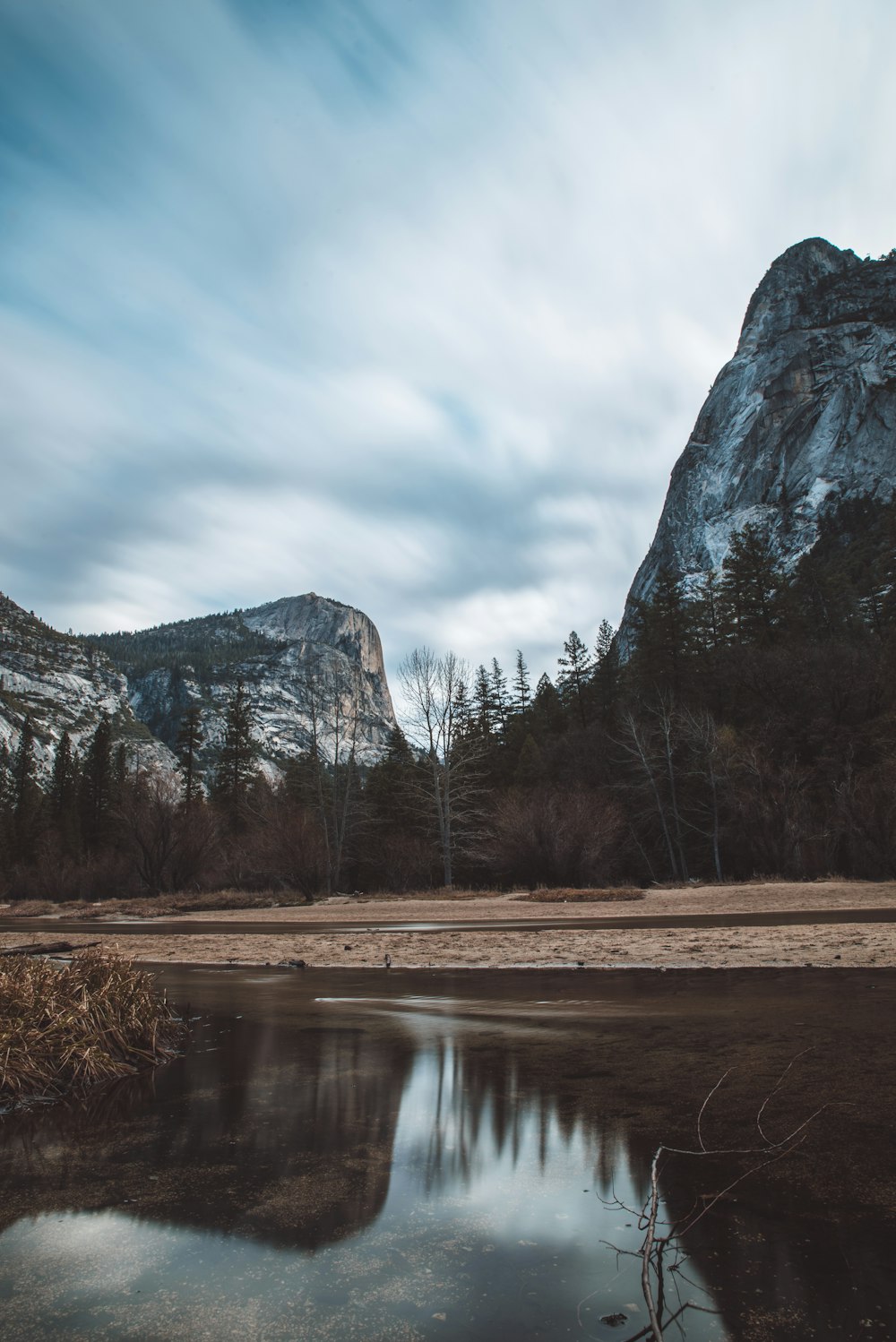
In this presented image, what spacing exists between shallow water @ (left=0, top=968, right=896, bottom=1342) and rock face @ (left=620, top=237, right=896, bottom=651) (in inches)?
4181

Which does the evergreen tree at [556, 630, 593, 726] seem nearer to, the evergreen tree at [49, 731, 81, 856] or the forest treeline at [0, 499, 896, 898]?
the forest treeline at [0, 499, 896, 898]

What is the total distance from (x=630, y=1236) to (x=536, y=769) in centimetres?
4751

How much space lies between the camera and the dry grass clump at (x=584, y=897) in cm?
2536

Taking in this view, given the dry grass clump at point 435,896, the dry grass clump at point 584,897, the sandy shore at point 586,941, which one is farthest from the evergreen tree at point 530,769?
the sandy shore at point 586,941

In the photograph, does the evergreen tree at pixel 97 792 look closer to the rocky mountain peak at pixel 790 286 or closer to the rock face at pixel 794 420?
the rock face at pixel 794 420

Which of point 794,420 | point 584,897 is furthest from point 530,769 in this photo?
point 794,420

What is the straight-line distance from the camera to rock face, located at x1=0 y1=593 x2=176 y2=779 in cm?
15550

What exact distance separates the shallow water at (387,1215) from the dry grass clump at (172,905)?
26431mm

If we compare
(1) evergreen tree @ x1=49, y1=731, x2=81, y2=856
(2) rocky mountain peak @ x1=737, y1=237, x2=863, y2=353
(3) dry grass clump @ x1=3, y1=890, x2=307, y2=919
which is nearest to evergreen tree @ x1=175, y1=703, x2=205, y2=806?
(1) evergreen tree @ x1=49, y1=731, x2=81, y2=856

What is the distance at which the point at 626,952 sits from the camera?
41.6 feet

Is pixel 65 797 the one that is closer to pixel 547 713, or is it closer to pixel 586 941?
pixel 547 713

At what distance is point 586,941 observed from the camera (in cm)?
1453

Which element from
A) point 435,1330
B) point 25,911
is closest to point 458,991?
point 435,1330

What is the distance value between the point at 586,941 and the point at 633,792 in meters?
27.2
